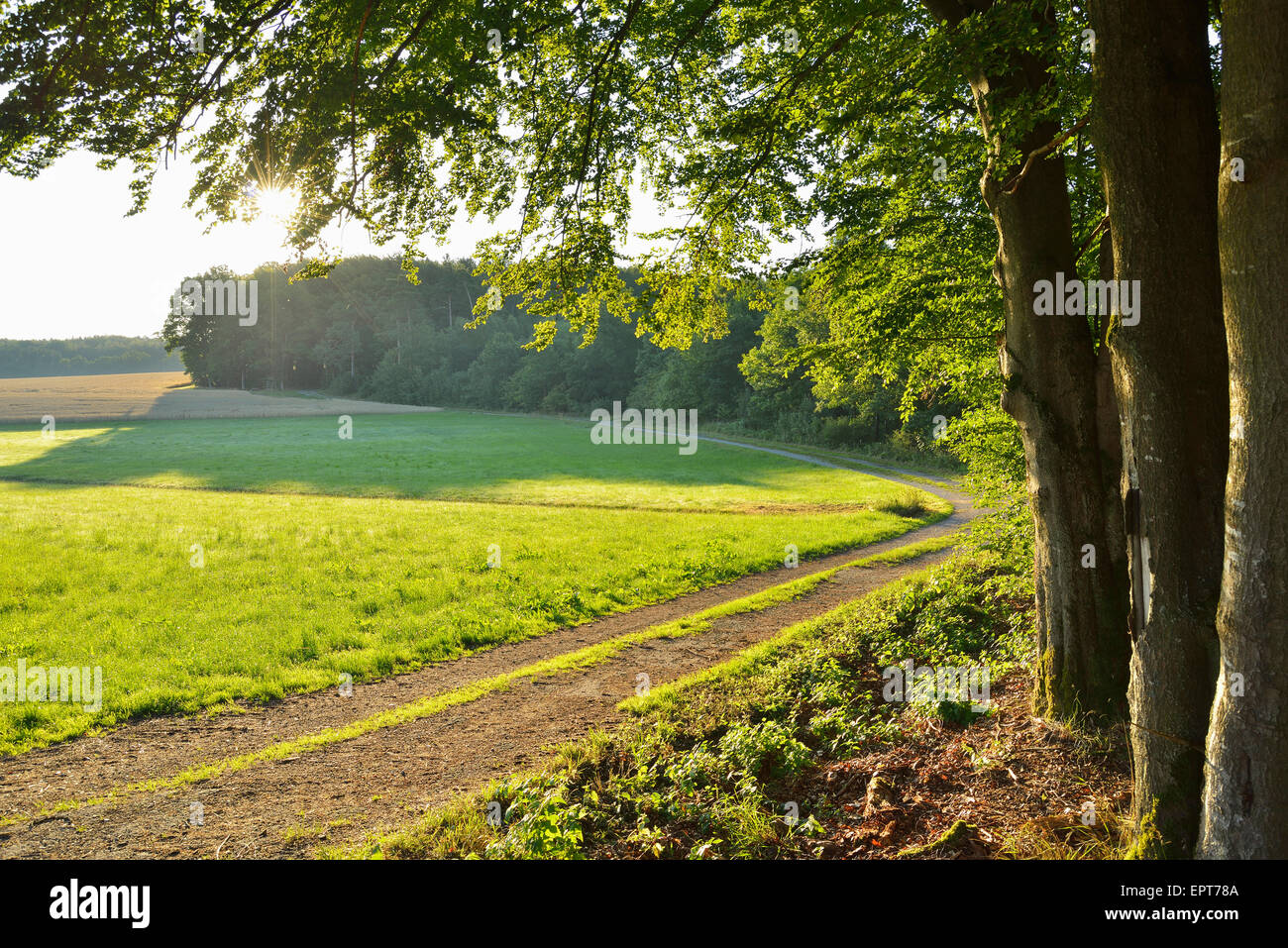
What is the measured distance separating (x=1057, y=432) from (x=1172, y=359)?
191cm

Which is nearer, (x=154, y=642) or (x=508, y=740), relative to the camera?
(x=508, y=740)

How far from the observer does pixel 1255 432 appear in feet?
11.1

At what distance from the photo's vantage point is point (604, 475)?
36.0 metres

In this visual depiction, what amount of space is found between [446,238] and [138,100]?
327 cm

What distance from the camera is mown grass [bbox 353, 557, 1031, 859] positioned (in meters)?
5.09

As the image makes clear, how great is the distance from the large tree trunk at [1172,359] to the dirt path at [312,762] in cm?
545

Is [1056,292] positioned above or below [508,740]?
above

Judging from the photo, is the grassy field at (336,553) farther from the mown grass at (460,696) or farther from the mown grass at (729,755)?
the mown grass at (729,755)

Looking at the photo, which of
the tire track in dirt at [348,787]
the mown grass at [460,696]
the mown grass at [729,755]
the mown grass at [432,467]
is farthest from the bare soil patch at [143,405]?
the mown grass at [729,755]

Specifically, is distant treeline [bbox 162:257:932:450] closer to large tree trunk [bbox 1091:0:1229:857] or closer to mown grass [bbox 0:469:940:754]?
mown grass [bbox 0:469:940:754]

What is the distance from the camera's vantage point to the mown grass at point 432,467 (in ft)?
97.6
